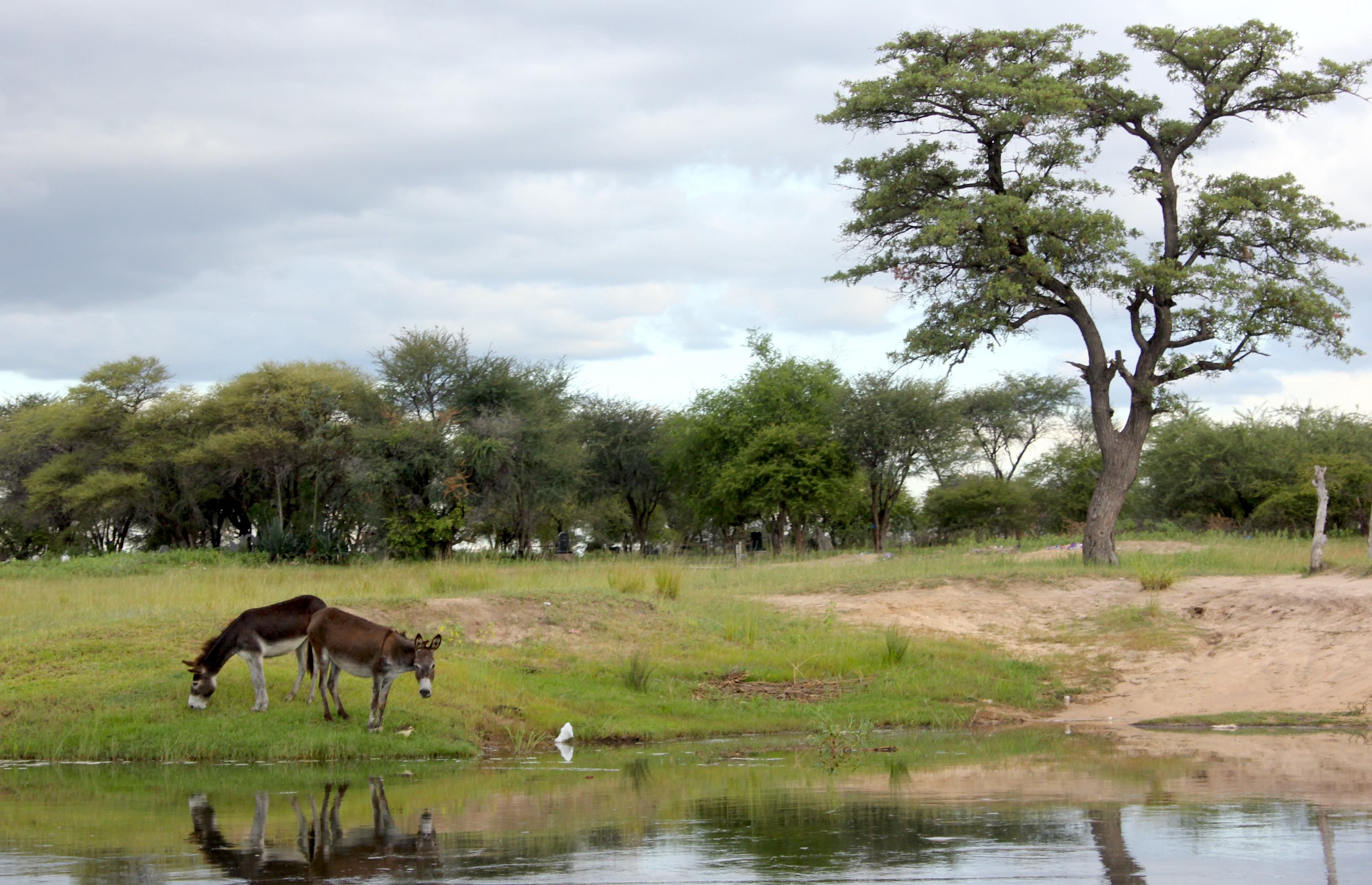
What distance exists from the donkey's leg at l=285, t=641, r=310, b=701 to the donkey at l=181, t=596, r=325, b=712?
26 cm

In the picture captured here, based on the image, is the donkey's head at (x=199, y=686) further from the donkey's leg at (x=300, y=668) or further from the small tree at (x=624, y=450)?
the small tree at (x=624, y=450)

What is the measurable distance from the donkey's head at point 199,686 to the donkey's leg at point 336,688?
132 cm

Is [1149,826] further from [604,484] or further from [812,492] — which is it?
[604,484]

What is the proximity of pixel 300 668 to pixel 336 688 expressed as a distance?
0.80 meters

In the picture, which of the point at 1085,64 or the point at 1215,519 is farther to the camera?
the point at 1215,519

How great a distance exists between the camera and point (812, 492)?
4881 cm

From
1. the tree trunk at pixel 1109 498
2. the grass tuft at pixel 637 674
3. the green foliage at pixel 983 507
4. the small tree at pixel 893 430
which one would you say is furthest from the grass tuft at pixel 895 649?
the green foliage at pixel 983 507

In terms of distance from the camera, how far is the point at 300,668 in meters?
13.2

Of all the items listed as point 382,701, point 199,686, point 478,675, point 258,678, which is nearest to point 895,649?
point 478,675

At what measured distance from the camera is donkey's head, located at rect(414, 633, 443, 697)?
1198 centimetres

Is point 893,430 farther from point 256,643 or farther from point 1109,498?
point 256,643

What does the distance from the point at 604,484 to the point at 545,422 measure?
1534cm

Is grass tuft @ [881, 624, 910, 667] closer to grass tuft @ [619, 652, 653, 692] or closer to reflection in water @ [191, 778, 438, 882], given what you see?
grass tuft @ [619, 652, 653, 692]

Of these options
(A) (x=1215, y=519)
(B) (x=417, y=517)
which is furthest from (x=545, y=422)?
(A) (x=1215, y=519)
